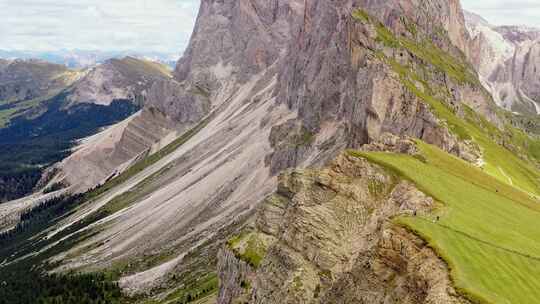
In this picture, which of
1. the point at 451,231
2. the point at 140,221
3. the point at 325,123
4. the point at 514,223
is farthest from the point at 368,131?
the point at 140,221

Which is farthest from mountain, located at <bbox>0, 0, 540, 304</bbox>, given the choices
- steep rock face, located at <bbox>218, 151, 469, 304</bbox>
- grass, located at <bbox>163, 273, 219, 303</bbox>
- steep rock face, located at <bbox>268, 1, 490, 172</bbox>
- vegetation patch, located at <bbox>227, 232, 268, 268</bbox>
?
grass, located at <bbox>163, 273, 219, 303</bbox>

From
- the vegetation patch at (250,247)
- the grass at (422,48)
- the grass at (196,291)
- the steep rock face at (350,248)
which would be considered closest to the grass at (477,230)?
the steep rock face at (350,248)

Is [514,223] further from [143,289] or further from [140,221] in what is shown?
[140,221]

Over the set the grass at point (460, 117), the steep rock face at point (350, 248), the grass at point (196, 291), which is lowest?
the grass at point (196, 291)

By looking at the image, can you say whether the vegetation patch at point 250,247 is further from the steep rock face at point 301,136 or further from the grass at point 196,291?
the steep rock face at point 301,136

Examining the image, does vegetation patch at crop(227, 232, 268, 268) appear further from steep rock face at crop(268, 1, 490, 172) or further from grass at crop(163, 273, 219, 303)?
steep rock face at crop(268, 1, 490, 172)

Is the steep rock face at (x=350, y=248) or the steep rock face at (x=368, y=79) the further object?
the steep rock face at (x=368, y=79)

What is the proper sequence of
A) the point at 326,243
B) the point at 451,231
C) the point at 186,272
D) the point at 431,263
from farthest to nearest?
the point at 186,272, the point at 326,243, the point at 451,231, the point at 431,263
